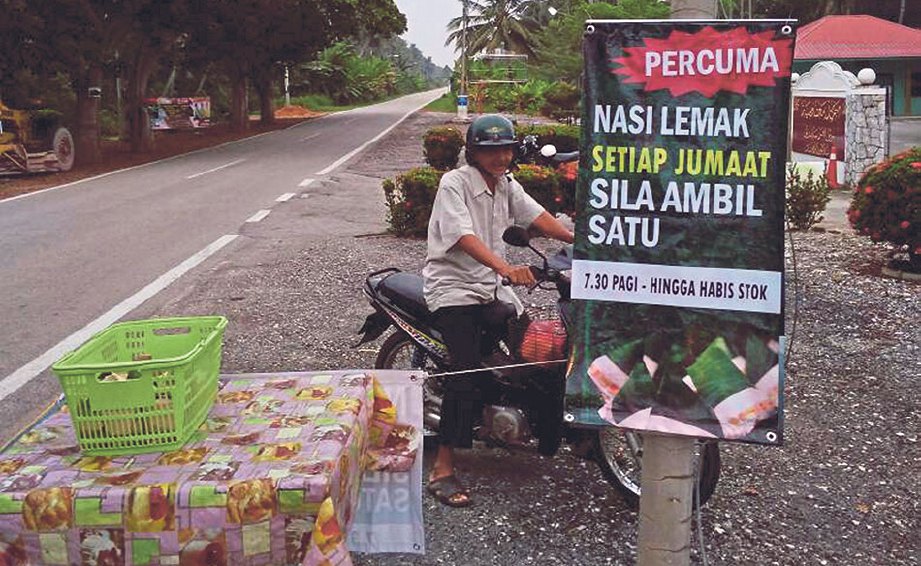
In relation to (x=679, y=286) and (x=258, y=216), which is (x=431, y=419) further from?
(x=258, y=216)

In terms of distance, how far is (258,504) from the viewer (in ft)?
8.72

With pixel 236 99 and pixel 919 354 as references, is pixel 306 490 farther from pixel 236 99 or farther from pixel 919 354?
pixel 236 99

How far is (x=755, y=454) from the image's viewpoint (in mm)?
4867

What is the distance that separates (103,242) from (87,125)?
15.0m

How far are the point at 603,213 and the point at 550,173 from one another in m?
9.27

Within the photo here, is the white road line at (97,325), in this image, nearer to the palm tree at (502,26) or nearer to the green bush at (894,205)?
the green bush at (894,205)

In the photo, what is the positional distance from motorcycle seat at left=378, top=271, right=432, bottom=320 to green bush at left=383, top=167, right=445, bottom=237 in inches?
259

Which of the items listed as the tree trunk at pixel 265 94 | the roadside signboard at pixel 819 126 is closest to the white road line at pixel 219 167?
the roadside signboard at pixel 819 126

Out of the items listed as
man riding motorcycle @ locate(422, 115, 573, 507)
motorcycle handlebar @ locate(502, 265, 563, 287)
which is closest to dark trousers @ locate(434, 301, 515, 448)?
man riding motorcycle @ locate(422, 115, 573, 507)

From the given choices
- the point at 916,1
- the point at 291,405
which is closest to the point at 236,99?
the point at 916,1

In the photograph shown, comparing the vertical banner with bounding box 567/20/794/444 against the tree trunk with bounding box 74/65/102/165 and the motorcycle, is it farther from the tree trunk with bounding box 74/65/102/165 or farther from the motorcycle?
the tree trunk with bounding box 74/65/102/165

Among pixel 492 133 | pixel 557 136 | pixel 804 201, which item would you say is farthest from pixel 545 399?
pixel 557 136

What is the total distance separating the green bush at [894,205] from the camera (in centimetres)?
881

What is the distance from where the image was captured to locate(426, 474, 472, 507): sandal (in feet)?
13.9
